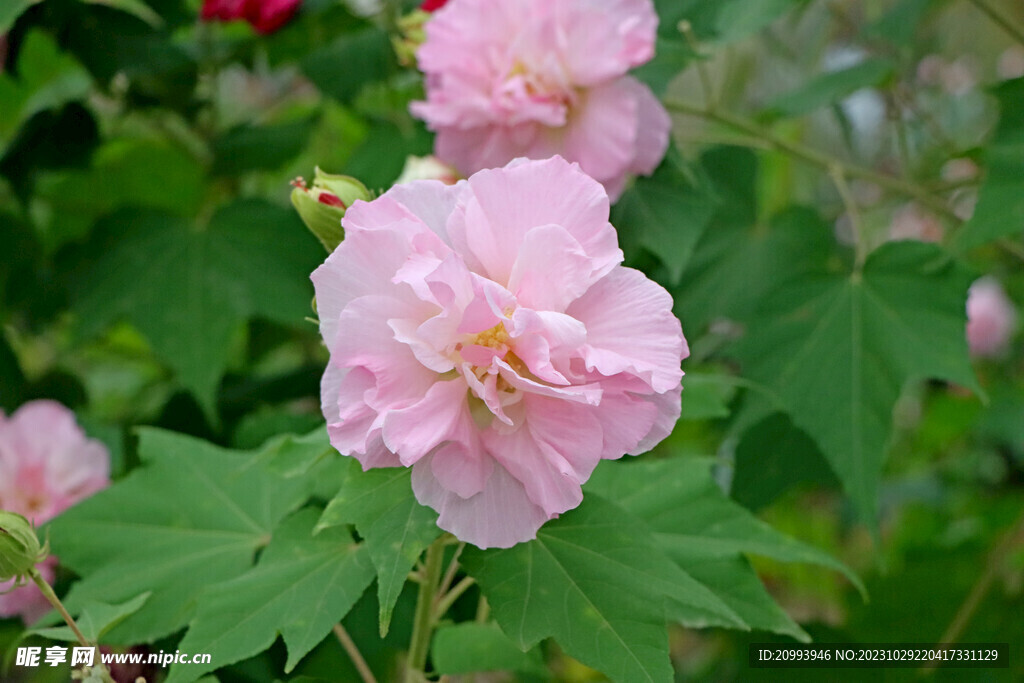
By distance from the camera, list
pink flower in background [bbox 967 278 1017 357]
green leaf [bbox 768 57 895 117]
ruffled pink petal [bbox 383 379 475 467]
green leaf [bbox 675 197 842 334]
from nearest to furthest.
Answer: ruffled pink petal [bbox 383 379 475 467] < green leaf [bbox 675 197 842 334] < green leaf [bbox 768 57 895 117] < pink flower in background [bbox 967 278 1017 357]

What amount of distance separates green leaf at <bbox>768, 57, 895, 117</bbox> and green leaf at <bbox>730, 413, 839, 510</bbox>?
0.39m

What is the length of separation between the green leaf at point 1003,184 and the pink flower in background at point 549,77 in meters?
0.25

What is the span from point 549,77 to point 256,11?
0.41 metres

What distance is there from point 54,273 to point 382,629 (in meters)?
0.69

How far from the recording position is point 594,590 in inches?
17.2

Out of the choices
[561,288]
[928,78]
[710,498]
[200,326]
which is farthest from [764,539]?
[928,78]

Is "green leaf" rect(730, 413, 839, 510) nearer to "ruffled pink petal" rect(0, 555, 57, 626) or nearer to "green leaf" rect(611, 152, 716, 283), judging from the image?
"green leaf" rect(611, 152, 716, 283)

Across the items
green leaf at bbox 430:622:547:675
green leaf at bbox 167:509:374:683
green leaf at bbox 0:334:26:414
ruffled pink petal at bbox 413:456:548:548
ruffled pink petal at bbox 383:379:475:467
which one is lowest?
green leaf at bbox 0:334:26:414

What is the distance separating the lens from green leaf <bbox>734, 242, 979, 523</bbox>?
68 cm

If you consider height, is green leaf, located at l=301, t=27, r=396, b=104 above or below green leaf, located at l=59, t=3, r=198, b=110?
below

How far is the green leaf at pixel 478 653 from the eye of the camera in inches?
22.5

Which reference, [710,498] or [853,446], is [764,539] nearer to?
[710,498]

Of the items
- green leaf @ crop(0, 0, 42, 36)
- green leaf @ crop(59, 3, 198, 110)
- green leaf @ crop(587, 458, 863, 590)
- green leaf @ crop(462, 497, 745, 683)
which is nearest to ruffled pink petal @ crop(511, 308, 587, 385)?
green leaf @ crop(462, 497, 745, 683)

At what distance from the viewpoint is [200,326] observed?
83 cm
